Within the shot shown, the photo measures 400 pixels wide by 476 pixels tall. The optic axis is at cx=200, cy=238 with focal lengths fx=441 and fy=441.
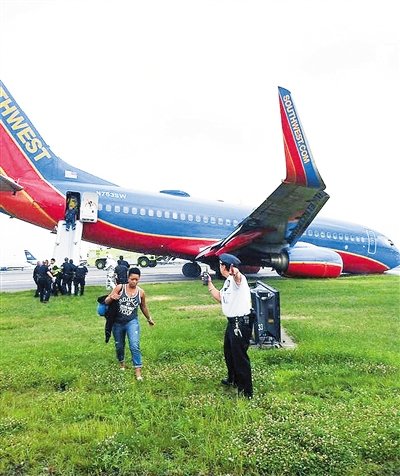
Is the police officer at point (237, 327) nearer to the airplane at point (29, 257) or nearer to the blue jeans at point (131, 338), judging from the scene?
the blue jeans at point (131, 338)

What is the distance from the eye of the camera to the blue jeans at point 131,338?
612cm

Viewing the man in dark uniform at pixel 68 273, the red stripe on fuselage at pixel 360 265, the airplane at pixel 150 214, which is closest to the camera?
the man in dark uniform at pixel 68 273

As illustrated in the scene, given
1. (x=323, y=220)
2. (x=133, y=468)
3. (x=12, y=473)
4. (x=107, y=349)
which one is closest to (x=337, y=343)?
(x=107, y=349)

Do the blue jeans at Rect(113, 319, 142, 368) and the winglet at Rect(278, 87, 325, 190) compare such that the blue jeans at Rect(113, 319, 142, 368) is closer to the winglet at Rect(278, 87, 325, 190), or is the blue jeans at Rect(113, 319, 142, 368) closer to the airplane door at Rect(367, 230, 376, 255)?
the winglet at Rect(278, 87, 325, 190)

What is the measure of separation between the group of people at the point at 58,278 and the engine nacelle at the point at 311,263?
9319 millimetres

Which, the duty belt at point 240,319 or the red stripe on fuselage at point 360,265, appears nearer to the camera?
the duty belt at point 240,319

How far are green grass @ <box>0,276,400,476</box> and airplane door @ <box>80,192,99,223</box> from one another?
10990mm

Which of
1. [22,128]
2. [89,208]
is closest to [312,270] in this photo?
[89,208]

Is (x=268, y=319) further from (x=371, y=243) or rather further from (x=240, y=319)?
(x=371, y=243)

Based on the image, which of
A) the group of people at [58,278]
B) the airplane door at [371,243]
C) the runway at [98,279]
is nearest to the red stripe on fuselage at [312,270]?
the runway at [98,279]

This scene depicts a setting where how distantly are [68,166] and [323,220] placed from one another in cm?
1471

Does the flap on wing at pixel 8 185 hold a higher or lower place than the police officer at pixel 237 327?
higher

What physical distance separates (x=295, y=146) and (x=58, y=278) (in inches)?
401

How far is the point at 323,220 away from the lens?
26.2 metres
